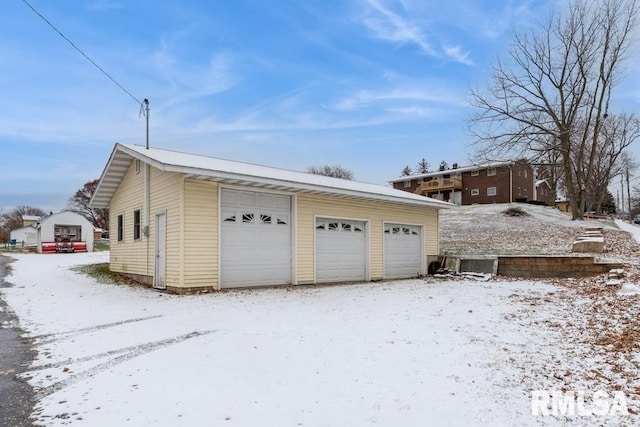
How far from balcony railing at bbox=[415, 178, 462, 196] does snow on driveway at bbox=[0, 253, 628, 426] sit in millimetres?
36012

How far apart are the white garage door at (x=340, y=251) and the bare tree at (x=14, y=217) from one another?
57257mm

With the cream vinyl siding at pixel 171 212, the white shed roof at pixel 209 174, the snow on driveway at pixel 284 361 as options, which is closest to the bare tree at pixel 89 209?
the white shed roof at pixel 209 174

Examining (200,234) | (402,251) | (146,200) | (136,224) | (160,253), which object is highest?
(146,200)

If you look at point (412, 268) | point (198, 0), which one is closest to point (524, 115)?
point (412, 268)

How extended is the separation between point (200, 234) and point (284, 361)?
6.16 metres

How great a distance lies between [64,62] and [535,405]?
41.6 ft

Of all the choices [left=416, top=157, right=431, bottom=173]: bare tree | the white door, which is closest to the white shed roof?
the white door

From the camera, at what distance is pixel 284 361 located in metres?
4.73

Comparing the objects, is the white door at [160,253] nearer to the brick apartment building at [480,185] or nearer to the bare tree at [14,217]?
the brick apartment building at [480,185]

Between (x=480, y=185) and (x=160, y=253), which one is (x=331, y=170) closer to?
(x=480, y=185)

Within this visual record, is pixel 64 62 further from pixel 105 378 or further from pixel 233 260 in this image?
pixel 105 378

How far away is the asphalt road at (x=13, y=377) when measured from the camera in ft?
11.1

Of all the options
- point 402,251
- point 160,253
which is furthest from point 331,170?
point 160,253

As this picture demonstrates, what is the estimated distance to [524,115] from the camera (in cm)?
2708
